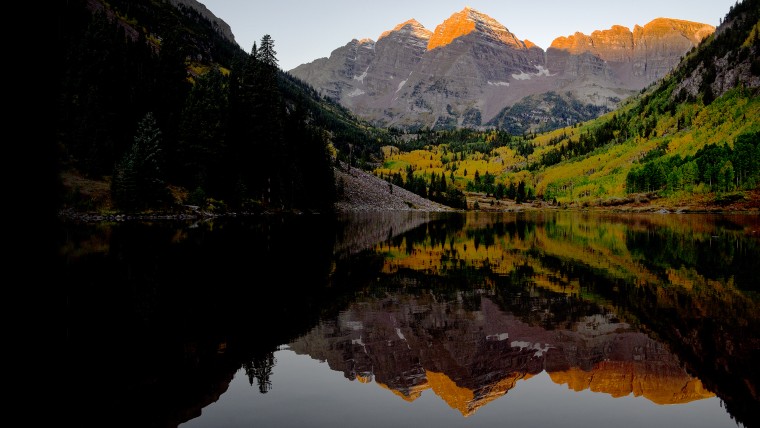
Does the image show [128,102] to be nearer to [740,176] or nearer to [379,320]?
[379,320]

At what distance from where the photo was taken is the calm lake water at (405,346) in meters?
11.1

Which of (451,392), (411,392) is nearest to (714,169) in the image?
(451,392)

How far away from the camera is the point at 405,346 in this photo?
52.0ft

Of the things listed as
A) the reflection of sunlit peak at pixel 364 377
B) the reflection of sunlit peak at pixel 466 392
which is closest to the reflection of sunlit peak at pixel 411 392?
the reflection of sunlit peak at pixel 466 392

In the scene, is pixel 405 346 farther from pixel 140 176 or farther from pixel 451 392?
pixel 140 176

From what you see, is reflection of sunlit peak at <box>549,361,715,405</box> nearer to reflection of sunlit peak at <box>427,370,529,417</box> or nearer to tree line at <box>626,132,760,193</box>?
reflection of sunlit peak at <box>427,370,529,417</box>

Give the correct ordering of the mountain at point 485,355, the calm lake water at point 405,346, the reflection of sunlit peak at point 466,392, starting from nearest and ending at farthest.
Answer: the calm lake water at point 405,346
the reflection of sunlit peak at point 466,392
the mountain at point 485,355

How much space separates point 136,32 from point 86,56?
11852 centimetres

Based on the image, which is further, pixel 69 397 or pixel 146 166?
pixel 146 166

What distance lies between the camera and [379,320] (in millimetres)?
18953

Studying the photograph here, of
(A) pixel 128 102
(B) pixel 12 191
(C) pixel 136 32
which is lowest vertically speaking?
(B) pixel 12 191

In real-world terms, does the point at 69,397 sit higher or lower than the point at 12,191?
lower

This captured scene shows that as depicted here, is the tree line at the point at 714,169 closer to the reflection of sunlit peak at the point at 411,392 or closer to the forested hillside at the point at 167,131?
the forested hillside at the point at 167,131

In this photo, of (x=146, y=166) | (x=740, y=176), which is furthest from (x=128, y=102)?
(x=740, y=176)
